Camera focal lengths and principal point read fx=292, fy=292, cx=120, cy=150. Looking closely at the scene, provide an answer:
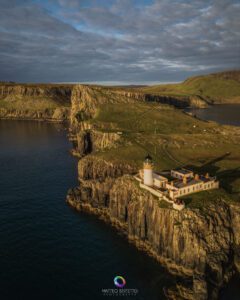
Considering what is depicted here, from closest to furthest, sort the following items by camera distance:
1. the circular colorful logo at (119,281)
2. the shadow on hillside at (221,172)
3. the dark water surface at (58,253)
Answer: the dark water surface at (58,253) < the circular colorful logo at (119,281) < the shadow on hillside at (221,172)

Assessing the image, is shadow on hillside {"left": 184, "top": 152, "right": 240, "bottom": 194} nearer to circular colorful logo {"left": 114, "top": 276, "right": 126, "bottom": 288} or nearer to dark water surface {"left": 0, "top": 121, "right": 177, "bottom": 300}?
dark water surface {"left": 0, "top": 121, "right": 177, "bottom": 300}

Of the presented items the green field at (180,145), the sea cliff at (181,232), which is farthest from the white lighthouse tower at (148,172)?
the green field at (180,145)

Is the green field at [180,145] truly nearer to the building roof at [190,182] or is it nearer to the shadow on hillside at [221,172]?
the shadow on hillside at [221,172]

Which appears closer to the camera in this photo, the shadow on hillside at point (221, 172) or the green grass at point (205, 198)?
the green grass at point (205, 198)

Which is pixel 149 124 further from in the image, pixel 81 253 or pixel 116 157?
pixel 81 253

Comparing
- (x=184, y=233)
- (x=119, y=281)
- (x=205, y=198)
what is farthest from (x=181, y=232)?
(x=119, y=281)

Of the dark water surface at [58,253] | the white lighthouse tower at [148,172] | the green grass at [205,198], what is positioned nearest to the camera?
the dark water surface at [58,253]

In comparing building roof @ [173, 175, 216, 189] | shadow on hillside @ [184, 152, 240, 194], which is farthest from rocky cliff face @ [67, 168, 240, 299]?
shadow on hillside @ [184, 152, 240, 194]

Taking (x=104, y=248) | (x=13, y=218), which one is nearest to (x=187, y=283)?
(x=104, y=248)
